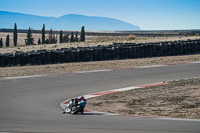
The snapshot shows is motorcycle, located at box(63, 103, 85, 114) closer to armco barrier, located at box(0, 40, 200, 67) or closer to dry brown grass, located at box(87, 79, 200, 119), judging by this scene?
dry brown grass, located at box(87, 79, 200, 119)

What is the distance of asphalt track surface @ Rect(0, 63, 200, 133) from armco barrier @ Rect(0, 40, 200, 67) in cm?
663

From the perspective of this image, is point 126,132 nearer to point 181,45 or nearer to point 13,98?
point 13,98

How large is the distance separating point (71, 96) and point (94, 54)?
1496 cm

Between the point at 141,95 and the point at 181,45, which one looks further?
the point at 181,45

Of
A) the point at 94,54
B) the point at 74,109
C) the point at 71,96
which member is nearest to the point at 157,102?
the point at 71,96

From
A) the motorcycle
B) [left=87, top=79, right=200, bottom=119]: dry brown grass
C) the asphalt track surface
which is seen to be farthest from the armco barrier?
the motorcycle

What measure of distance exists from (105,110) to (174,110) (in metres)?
2.03

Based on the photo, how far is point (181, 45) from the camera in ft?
116

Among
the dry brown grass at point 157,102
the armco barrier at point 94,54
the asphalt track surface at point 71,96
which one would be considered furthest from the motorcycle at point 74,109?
the armco barrier at point 94,54

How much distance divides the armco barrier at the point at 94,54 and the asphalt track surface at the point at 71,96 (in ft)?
21.8

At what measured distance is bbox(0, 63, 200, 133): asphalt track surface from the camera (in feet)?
31.7

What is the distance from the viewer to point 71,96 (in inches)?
623

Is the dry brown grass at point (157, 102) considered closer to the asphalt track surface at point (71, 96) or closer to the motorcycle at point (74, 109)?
the motorcycle at point (74, 109)

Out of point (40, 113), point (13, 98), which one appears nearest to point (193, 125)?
point (40, 113)
